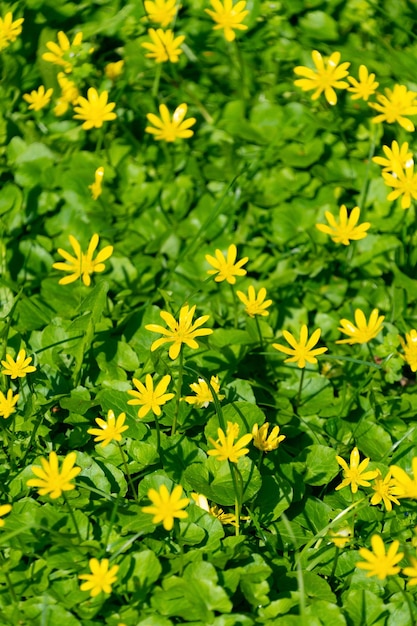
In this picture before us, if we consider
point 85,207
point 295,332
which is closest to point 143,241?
point 85,207

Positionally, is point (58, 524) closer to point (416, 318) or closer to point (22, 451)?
point (22, 451)

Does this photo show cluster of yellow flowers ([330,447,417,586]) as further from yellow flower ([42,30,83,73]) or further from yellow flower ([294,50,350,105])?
yellow flower ([42,30,83,73])

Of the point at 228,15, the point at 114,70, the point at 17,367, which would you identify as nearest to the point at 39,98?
the point at 114,70

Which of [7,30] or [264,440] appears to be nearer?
[264,440]

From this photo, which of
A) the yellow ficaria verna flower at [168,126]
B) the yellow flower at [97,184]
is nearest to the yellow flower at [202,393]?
the yellow flower at [97,184]

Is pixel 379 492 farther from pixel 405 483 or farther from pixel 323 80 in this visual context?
pixel 323 80

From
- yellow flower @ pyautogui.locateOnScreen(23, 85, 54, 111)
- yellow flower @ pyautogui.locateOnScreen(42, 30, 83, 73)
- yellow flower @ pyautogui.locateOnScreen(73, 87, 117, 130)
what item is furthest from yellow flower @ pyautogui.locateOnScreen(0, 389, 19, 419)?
yellow flower @ pyautogui.locateOnScreen(42, 30, 83, 73)

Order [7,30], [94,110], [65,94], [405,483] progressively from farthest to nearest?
1. [65,94]
2. [7,30]
3. [94,110]
4. [405,483]
